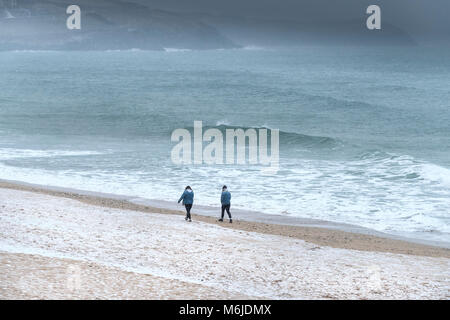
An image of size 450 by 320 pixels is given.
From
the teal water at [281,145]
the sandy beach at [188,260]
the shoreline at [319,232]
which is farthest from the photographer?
the teal water at [281,145]

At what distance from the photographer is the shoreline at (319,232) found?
2236 centimetres

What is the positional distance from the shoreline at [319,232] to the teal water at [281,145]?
1470 mm

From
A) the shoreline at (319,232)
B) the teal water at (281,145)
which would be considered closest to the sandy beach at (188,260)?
the shoreline at (319,232)

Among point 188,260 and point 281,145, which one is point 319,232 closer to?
point 188,260

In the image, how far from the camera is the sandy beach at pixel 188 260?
15.4m

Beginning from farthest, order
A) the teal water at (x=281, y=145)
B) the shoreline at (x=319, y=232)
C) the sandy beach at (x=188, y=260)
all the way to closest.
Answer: the teal water at (x=281, y=145)
the shoreline at (x=319, y=232)
the sandy beach at (x=188, y=260)

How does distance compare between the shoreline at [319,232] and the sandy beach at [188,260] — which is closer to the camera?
the sandy beach at [188,260]

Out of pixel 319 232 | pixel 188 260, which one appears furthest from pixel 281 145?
pixel 188 260

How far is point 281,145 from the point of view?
49.0 metres

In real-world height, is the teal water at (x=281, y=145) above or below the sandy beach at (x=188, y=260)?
above

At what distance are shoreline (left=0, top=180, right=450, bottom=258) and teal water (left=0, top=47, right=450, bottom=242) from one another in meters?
1.47

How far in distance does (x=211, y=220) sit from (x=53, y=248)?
336 inches

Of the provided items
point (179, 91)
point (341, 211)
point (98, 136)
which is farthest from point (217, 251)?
point (179, 91)

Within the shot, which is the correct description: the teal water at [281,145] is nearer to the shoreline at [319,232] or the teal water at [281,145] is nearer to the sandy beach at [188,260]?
the shoreline at [319,232]
